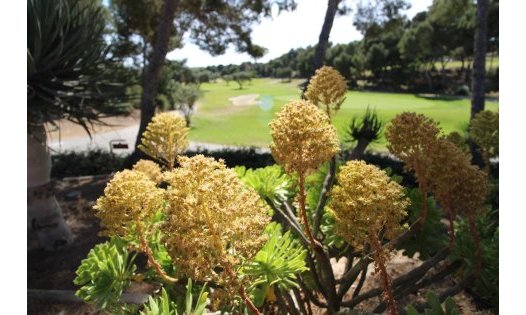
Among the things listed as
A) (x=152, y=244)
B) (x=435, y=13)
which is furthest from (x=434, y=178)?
(x=435, y=13)

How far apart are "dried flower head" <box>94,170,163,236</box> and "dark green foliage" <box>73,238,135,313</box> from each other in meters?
0.39

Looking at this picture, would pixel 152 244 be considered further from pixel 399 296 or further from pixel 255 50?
pixel 255 50

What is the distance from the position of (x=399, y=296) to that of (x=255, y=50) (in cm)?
1027

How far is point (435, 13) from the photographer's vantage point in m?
10.5

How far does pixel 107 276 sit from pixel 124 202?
0.54 metres

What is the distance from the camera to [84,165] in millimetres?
9070

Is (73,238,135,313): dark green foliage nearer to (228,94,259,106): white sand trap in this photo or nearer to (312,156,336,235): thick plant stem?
(312,156,336,235): thick plant stem

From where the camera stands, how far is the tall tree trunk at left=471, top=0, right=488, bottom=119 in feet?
22.7

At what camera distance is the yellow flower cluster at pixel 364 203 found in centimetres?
103

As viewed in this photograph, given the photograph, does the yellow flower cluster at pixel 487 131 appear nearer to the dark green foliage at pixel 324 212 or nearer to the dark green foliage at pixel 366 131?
the dark green foliage at pixel 366 131

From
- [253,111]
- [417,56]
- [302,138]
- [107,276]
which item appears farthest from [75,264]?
[417,56]

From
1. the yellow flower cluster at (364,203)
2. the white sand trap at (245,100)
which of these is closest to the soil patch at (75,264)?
Result: the yellow flower cluster at (364,203)

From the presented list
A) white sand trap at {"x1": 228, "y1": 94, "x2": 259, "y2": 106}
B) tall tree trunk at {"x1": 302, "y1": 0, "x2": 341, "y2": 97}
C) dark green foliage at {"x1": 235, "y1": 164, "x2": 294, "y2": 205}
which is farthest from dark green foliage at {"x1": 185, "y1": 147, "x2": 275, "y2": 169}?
white sand trap at {"x1": 228, "y1": 94, "x2": 259, "y2": 106}

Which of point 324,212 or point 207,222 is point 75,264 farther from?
point 207,222
